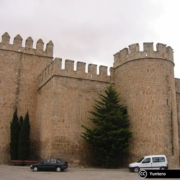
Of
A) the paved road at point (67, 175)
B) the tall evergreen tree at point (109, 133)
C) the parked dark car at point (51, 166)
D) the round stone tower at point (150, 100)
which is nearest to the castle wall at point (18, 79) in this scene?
the parked dark car at point (51, 166)

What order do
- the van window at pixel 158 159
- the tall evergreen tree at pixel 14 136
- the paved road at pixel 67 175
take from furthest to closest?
the tall evergreen tree at pixel 14 136, the van window at pixel 158 159, the paved road at pixel 67 175

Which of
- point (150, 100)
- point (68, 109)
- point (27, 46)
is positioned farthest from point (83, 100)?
point (27, 46)

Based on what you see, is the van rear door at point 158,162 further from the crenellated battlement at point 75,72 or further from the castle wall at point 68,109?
the crenellated battlement at point 75,72

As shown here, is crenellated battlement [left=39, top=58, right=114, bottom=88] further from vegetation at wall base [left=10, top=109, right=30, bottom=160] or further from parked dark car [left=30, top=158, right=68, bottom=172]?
parked dark car [left=30, top=158, right=68, bottom=172]

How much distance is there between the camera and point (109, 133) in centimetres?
1836

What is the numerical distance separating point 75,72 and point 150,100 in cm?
613

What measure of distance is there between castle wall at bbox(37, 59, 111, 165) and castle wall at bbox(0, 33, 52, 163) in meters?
2.42

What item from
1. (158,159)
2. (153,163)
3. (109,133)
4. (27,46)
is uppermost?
(27,46)

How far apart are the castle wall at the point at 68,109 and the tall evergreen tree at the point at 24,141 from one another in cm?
123

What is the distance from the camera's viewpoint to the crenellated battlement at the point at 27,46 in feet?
79.2

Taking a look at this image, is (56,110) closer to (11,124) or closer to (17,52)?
(11,124)

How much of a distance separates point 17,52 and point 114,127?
1164cm

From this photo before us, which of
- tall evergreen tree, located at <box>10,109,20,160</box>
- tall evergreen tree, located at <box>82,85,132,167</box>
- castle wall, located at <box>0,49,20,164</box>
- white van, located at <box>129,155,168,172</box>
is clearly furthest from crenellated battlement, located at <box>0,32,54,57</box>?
white van, located at <box>129,155,168,172</box>

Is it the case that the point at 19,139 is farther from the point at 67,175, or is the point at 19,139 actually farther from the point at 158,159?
the point at 158,159
